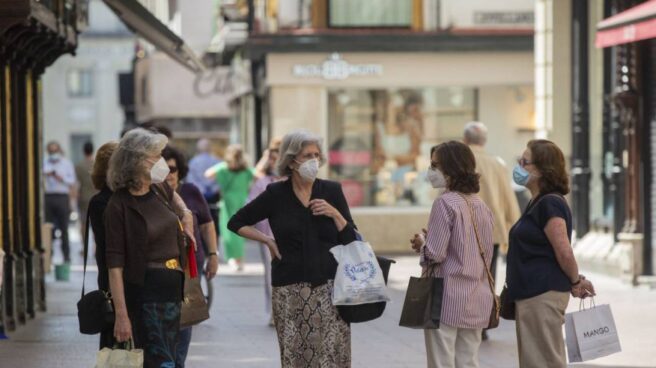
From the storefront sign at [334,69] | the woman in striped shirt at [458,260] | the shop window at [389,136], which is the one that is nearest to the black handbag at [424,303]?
the woman in striped shirt at [458,260]

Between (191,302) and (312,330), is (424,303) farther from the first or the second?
(191,302)

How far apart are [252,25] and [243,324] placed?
1305 centimetres

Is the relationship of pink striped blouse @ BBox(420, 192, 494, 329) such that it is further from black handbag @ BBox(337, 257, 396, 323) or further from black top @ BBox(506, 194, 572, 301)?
black handbag @ BBox(337, 257, 396, 323)

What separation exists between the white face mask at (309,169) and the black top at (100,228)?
1.06 metres

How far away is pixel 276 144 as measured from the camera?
15664 millimetres

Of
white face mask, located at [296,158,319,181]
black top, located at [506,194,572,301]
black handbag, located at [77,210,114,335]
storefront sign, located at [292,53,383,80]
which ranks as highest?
storefront sign, located at [292,53,383,80]

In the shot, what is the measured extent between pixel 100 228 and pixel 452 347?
2.07 meters

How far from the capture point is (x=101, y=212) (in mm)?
8727

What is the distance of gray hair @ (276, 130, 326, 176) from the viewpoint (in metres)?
9.21

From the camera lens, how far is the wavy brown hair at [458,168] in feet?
30.4

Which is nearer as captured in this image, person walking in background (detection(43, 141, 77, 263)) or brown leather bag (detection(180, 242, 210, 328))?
brown leather bag (detection(180, 242, 210, 328))

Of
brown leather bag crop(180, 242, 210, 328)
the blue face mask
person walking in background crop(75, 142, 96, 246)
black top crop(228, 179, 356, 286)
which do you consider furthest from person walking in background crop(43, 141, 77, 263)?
the blue face mask

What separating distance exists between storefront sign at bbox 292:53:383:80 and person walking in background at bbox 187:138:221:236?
6.89 ft

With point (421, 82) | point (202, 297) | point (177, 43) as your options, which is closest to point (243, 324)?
point (177, 43)
